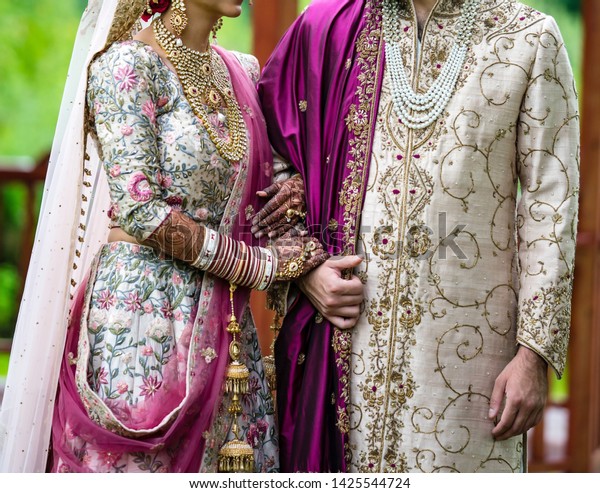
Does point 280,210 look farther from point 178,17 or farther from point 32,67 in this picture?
point 32,67

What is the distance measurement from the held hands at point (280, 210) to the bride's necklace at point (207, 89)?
14 centimetres

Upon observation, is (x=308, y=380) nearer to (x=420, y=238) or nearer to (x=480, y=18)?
(x=420, y=238)

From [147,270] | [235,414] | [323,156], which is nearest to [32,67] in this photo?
[323,156]

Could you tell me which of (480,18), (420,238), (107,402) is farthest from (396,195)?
Result: (107,402)

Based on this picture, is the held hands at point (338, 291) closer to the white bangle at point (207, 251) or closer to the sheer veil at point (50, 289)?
the white bangle at point (207, 251)

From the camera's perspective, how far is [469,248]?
2.13 metres

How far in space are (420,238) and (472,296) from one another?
0.18 metres

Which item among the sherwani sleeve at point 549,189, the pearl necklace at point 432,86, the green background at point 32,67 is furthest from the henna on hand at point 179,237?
the green background at point 32,67

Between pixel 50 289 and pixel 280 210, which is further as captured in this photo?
pixel 280 210

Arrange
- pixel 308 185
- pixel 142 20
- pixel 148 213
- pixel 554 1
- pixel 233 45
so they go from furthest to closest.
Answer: pixel 233 45
pixel 554 1
pixel 308 185
pixel 142 20
pixel 148 213

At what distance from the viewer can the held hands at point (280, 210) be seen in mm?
2209

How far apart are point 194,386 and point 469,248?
70cm

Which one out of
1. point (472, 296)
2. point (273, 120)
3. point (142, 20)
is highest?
point (142, 20)

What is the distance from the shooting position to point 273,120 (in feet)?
7.63
